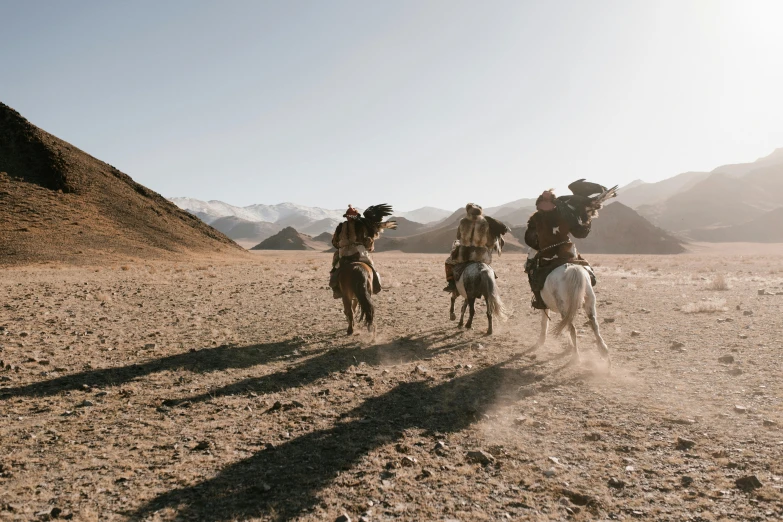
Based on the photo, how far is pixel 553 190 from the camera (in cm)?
751

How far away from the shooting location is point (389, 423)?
16.0ft

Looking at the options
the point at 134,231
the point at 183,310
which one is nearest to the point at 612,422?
the point at 183,310

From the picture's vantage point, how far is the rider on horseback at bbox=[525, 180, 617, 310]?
714 centimetres

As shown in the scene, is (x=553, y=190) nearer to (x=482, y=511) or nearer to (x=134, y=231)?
(x=482, y=511)

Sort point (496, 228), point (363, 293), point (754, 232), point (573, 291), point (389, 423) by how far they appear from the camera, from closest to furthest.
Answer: point (389, 423) < point (573, 291) < point (363, 293) < point (496, 228) < point (754, 232)

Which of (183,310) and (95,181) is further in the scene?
(95,181)

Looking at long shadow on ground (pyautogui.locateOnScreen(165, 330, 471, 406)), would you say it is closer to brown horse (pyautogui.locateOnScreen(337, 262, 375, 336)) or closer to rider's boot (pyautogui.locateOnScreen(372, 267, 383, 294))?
brown horse (pyautogui.locateOnScreen(337, 262, 375, 336))

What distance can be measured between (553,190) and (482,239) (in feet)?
7.17

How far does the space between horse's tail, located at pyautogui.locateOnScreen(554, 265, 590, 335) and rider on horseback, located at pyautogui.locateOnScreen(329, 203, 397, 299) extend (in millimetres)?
3857

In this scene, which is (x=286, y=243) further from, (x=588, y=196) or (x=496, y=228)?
(x=588, y=196)

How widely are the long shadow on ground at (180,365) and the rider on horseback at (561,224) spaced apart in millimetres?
4452

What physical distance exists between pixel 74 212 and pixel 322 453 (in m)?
45.2

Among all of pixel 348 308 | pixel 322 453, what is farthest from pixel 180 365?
pixel 322 453

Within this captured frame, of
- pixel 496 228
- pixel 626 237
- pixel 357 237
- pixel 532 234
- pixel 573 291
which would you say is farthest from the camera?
pixel 626 237
